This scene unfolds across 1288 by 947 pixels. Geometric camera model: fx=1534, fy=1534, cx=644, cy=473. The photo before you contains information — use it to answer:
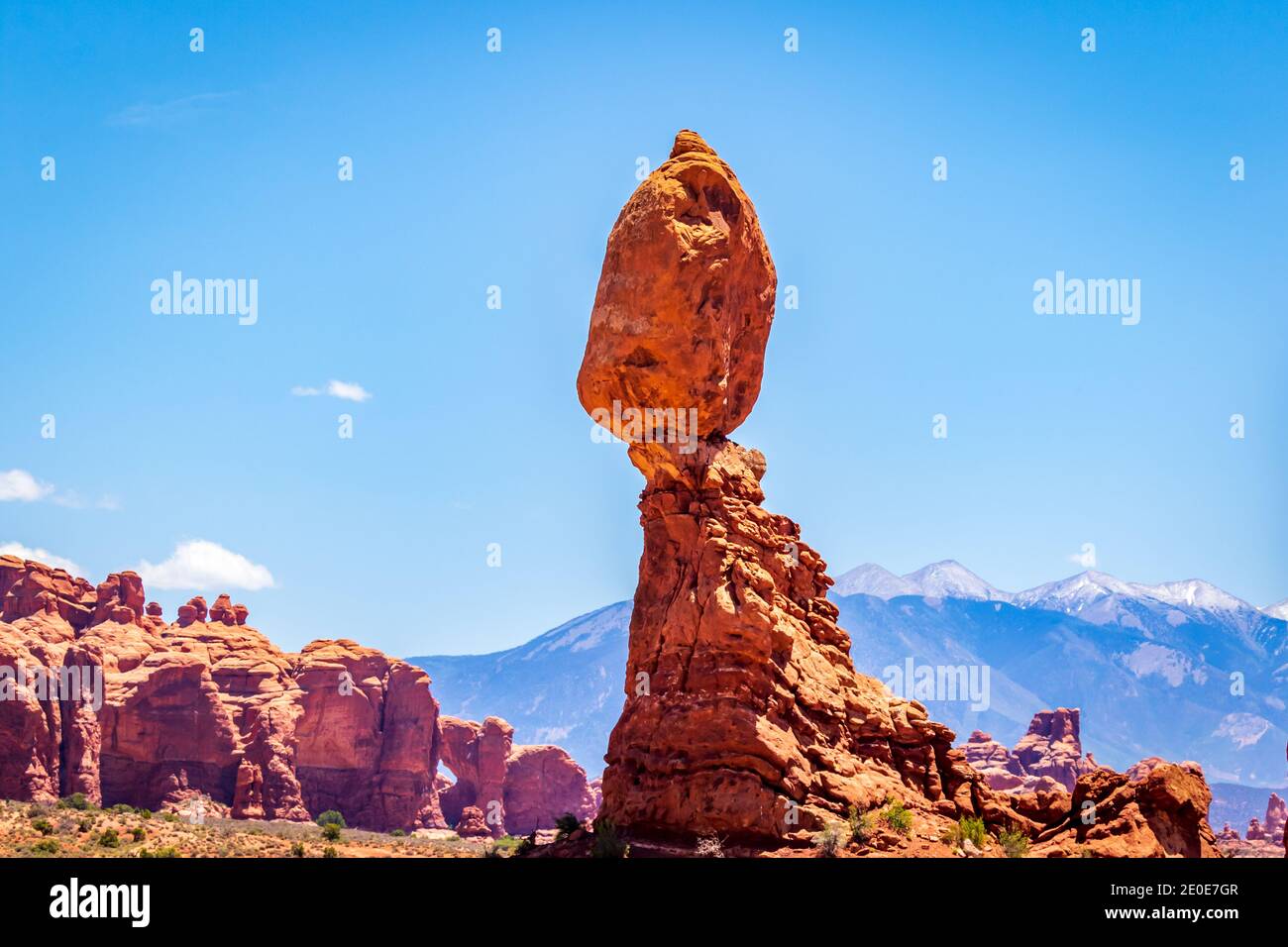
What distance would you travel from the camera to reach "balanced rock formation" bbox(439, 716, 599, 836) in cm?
9594

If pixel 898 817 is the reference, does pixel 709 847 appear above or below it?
below

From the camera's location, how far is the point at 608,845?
30469 millimetres

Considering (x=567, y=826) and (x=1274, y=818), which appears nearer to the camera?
(x=567, y=826)

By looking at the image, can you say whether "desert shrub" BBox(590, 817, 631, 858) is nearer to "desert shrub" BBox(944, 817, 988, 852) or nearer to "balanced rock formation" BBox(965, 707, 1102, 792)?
"desert shrub" BBox(944, 817, 988, 852)

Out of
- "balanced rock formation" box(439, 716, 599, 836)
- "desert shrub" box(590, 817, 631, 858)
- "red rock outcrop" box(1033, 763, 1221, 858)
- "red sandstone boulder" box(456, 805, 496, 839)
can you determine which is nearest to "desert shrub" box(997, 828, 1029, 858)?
"red rock outcrop" box(1033, 763, 1221, 858)

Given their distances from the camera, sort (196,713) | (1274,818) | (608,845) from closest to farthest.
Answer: (608,845), (196,713), (1274,818)

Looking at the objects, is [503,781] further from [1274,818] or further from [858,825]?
[858,825]

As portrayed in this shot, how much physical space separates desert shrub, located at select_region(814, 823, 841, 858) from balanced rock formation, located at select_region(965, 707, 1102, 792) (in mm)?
67171

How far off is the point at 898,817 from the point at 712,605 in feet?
19.0

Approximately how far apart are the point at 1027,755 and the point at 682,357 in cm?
7803
